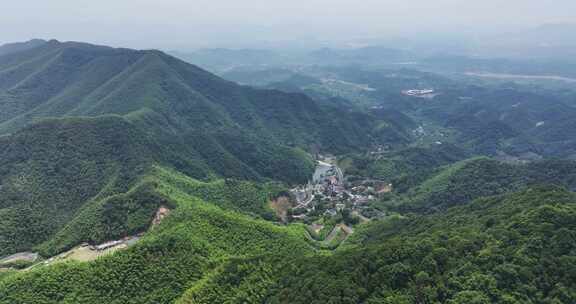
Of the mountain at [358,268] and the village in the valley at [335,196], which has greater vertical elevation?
the mountain at [358,268]

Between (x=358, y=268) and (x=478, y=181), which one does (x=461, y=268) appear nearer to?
(x=358, y=268)

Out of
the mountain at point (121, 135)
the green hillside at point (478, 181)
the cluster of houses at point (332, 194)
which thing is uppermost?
the mountain at point (121, 135)

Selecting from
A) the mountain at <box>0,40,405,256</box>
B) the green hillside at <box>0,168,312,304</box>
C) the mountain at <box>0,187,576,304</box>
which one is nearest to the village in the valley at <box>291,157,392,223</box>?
the mountain at <box>0,40,405,256</box>

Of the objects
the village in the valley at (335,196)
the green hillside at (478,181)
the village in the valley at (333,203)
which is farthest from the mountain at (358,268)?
the green hillside at (478,181)

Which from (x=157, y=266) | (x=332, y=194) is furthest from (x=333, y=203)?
(x=157, y=266)

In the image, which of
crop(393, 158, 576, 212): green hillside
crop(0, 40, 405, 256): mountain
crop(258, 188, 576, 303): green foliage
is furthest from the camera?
crop(393, 158, 576, 212): green hillside

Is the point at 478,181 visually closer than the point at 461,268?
No

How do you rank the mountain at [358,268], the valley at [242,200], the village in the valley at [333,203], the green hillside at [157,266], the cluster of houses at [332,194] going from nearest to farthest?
the mountain at [358,268], the valley at [242,200], the green hillside at [157,266], the village in the valley at [333,203], the cluster of houses at [332,194]

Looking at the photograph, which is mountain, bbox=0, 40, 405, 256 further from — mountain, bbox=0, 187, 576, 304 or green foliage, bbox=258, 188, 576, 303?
green foliage, bbox=258, 188, 576, 303

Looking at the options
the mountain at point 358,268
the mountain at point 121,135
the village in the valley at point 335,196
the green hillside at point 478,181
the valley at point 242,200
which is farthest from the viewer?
the green hillside at point 478,181

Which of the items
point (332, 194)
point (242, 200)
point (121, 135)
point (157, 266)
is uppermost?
point (121, 135)

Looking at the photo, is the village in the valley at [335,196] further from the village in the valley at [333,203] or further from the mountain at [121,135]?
the mountain at [121,135]

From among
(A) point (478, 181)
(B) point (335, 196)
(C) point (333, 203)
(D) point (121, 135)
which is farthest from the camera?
(B) point (335, 196)
